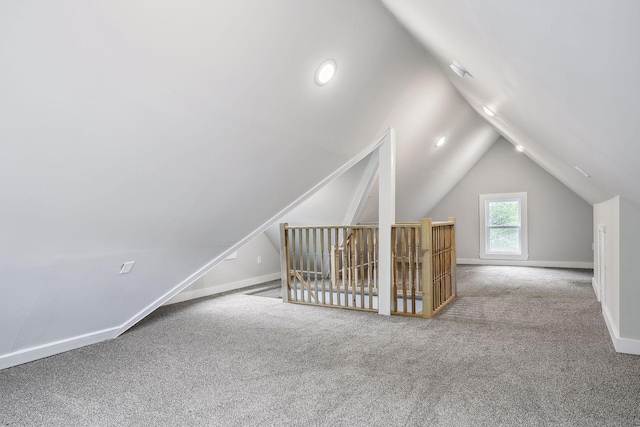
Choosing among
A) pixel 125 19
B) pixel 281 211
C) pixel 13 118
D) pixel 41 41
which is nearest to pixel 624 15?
pixel 125 19

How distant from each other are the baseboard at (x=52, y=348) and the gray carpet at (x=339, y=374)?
9cm

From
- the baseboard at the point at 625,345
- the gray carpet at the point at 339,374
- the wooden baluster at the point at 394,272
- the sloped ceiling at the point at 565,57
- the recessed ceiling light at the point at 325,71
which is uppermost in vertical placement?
the recessed ceiling light at the point at 325,71

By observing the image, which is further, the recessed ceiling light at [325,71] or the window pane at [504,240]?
the window pane at [504,240]

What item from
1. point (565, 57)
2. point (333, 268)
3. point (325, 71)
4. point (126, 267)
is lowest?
point (333, 268)

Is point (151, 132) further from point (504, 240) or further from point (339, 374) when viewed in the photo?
point (504, 240)

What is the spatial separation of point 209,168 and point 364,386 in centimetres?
185

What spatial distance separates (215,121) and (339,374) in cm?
191

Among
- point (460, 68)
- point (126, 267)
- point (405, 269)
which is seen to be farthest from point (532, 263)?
point (126, 267)

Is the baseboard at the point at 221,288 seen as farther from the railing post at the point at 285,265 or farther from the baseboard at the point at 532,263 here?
the baseboard at the point at 532,263

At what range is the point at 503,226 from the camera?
9.38 meters

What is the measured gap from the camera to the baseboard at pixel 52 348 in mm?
3225

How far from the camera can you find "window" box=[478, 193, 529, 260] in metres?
9.16

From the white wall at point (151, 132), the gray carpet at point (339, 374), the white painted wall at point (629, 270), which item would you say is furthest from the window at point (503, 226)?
the white painted wall at point (629, 270)

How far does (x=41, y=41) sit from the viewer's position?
5.80ft
